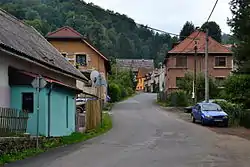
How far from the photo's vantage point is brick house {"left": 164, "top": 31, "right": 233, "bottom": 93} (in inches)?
2665

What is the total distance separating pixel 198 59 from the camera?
68688 millimetres

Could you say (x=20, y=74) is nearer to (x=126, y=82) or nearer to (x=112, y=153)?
(x=112, y=153)

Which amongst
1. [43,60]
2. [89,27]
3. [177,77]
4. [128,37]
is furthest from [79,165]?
[128,37]

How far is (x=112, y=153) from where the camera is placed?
656 inches

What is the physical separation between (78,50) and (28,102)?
41.3 meters

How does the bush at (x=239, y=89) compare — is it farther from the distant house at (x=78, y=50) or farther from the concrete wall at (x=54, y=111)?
the distant house at (x=78, y=50)

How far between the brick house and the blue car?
1224 inches

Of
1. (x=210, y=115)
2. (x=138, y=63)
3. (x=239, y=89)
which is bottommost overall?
(x=210, y=115)

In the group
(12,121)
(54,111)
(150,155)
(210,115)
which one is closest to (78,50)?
(210,115)

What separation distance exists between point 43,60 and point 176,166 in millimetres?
12072

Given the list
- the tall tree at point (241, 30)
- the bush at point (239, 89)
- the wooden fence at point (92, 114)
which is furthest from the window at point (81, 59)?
the wooden fence at point (92, 114)

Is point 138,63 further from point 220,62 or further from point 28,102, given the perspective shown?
point 28,102

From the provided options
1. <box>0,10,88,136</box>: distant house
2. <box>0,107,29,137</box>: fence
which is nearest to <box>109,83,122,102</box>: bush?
<box>0,10,88,136</box>: distant house

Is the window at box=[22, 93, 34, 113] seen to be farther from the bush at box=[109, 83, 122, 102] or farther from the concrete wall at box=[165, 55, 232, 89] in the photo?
the bush at box=[109, 83, 122, 102]
